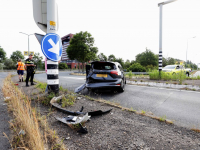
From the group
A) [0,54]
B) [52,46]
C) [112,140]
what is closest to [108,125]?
[112,140]

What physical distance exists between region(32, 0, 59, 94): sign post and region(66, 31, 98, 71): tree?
3060cm

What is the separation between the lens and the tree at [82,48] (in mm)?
34188

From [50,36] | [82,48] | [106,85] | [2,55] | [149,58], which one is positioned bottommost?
[106,85]

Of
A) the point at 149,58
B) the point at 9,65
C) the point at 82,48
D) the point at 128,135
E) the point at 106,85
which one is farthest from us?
the point at 9,65

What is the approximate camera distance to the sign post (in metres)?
3.48

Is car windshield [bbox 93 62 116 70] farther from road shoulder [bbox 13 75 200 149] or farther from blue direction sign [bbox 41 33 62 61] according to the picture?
road shoulder [bbox 13 75 200 149]

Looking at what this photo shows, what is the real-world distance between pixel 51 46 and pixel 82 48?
31526 millimetres

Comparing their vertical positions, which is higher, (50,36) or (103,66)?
(50,36)

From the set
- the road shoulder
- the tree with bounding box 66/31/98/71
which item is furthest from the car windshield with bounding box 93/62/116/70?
the tree with bounding box 66/31/98/71

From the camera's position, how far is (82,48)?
34156mm

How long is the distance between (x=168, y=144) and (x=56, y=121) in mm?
1933

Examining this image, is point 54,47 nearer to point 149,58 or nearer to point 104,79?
point 104,79

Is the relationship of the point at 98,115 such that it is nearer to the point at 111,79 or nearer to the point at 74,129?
the point at 74,129

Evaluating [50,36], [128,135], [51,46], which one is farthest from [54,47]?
[128,135]
